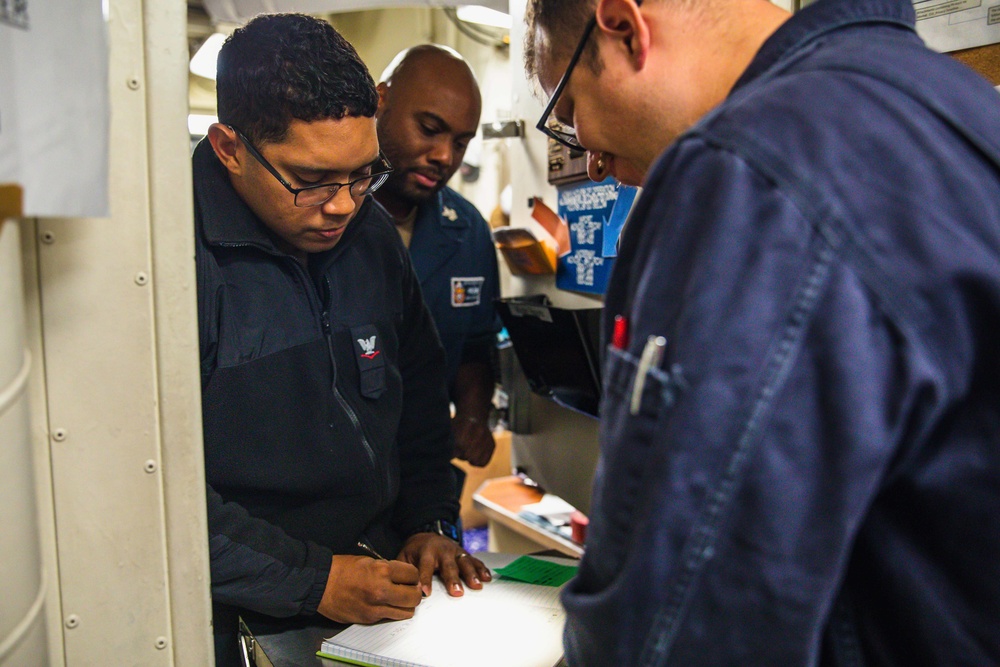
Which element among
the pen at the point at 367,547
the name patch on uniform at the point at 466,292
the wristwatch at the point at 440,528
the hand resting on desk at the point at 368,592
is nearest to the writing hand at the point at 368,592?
the hand resting on desk at the point at 368,592

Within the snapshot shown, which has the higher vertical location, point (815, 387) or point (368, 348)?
point (815, 387)

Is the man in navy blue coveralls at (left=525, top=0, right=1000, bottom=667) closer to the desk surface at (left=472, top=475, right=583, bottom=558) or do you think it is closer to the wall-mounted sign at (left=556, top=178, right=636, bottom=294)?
the wall-mounted sign at (left=556, top=178, right=636, bottom=294)

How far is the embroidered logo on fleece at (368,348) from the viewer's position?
4.22 feet

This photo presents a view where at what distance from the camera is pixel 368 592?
113cm

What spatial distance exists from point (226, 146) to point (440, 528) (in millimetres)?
812

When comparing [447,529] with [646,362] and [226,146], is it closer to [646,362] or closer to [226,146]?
[226,146]

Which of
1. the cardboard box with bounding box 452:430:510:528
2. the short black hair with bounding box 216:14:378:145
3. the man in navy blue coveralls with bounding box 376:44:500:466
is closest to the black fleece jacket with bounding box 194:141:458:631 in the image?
Result: the short black hair with bounding box 216:14:378:145

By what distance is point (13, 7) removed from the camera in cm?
54

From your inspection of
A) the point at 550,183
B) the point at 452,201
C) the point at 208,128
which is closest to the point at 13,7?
the point at 208,128

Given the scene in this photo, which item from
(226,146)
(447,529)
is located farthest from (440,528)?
(226,146)

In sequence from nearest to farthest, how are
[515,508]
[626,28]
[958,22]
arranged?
[626,28] < [958,22] < [515,508]

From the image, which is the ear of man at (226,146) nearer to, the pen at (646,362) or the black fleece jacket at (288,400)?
the black fleece jacket at (288,400)

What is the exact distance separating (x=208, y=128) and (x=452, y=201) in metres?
0.89

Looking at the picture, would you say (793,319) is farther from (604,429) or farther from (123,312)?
(123,312)
